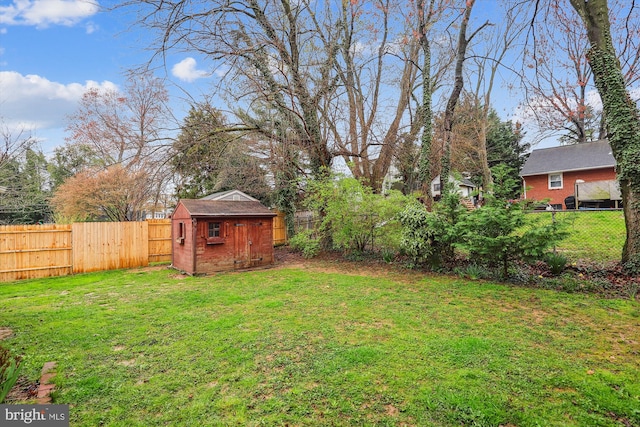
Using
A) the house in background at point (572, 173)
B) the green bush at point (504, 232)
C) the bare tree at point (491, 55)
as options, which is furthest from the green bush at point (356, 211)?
the house in background at point (572, 173)

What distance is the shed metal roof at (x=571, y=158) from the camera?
15.8 m

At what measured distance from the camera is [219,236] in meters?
7.69

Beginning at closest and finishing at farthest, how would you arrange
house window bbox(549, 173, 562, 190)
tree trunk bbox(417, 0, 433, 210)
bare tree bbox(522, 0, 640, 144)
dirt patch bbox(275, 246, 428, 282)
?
bare tree bbox(522, 0, 640, 144)
dirt patch bbox(275, 246, 428, 282)
tree trunk bbox(417, 0, 433, 210)
house window bbox(549, 173, 562, 190)

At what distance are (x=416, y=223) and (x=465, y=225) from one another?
1143 millimetres

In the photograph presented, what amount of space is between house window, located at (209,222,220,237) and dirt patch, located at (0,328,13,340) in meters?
4.16

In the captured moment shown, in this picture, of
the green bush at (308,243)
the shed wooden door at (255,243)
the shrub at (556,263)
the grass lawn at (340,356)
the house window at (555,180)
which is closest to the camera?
the grass lawn at (340,356)

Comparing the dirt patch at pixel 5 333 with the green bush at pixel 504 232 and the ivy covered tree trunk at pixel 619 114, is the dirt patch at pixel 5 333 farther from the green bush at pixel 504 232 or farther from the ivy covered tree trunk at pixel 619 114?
the ivy covered tree trunk at pixel 619 114

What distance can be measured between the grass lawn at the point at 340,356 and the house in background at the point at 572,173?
1278 centimetres

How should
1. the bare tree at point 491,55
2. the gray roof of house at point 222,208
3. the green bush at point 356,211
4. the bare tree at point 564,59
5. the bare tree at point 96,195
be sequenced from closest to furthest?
the bare tree at point 564,59, the bare tree at point 491,55, the gray roof of house at point 222,208, the green bush at point 356,211, the bare tree at point 96,195

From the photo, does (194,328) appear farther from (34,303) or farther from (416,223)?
(416,223)

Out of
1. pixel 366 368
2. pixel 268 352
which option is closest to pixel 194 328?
pixel 268 352

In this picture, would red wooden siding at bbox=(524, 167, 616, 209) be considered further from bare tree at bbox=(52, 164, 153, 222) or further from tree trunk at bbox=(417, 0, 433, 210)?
bare tree at bbox=(52, 164, 153, 222)

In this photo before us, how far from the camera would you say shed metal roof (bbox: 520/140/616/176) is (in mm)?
15758

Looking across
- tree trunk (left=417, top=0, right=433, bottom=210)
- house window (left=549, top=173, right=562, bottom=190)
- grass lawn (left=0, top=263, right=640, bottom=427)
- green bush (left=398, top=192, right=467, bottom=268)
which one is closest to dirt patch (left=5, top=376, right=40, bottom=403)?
grass lawn (left=0, top=263, right=640, bottom=427)
